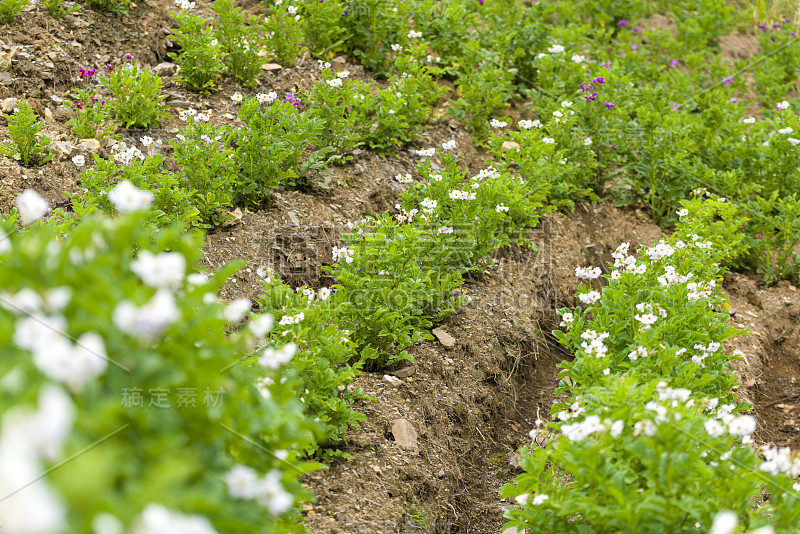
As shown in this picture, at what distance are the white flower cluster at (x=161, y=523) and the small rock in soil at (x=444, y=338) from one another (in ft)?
9.85

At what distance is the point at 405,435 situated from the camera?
3.37m

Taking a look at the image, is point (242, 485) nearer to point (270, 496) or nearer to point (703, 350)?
point (270, 496)

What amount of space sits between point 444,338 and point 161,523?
3.14 metres

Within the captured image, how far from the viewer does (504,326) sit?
4.35 metres

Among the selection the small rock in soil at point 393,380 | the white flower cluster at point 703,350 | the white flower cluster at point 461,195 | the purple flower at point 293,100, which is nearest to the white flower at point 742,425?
the white flower cluster at point 703,350

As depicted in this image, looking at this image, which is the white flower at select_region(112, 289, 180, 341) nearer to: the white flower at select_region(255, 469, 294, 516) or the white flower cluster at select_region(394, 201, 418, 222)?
the white flower at select_region(255, 469, 294, 516)

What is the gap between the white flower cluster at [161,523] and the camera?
1.03m

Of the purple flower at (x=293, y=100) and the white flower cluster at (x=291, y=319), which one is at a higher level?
the white flower cluster at (x=291, y=319)

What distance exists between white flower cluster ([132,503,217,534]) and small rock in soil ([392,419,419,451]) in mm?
2279

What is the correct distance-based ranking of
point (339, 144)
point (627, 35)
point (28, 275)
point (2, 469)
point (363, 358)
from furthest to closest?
point (627, 35)
point (339, 144)
point (363, 358)
point (28, 275)
point (2, 469)

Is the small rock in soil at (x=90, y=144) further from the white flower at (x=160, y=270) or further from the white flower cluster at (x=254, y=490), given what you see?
the white flower cluster at (x=254, y=490)

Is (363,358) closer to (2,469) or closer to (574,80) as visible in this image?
(2,469)

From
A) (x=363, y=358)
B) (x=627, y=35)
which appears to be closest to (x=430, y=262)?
(x=363, y=358)

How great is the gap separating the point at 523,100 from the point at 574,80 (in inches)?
27.6
